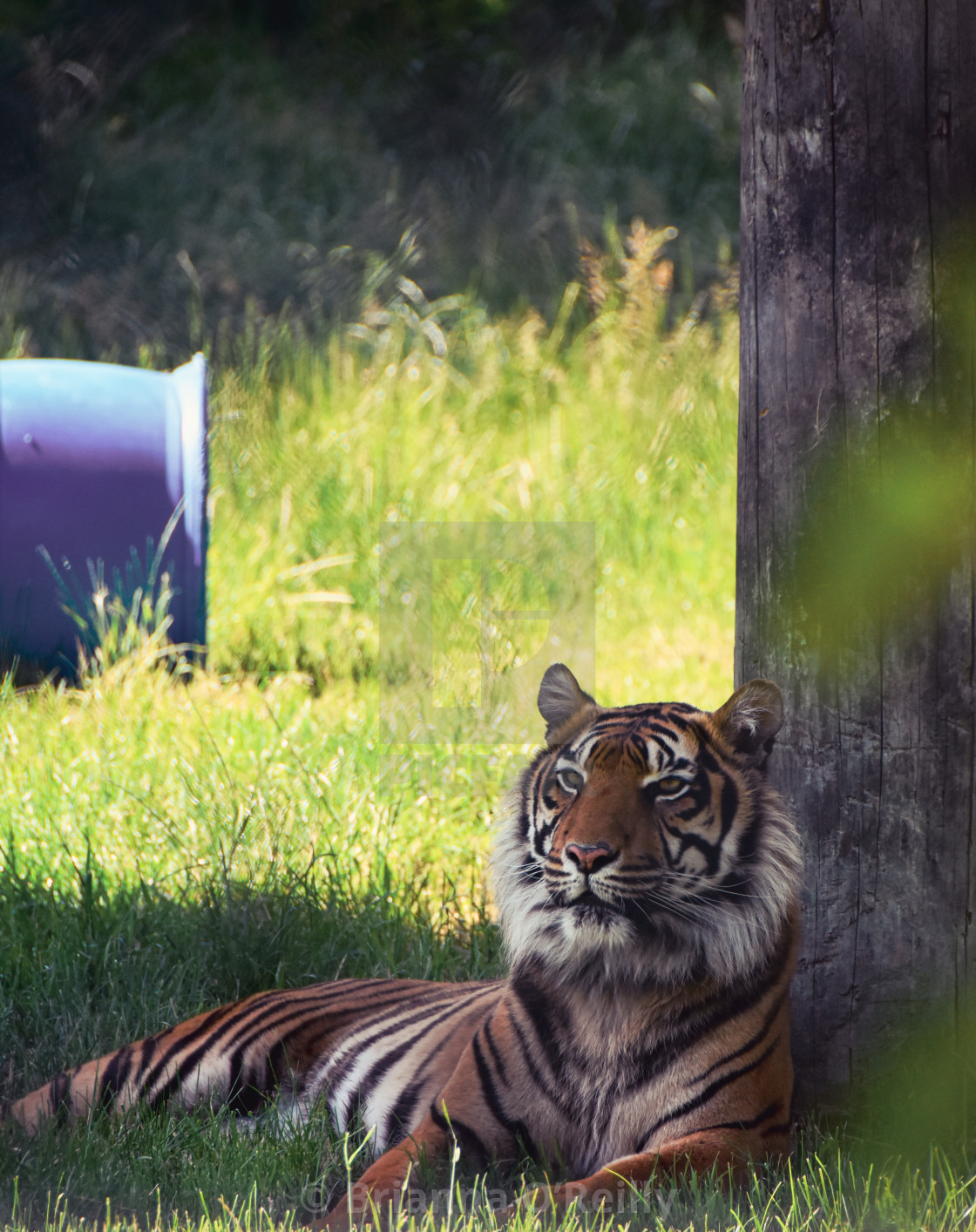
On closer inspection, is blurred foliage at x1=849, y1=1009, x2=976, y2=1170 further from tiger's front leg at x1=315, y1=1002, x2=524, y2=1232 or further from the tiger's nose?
the tiger's nose

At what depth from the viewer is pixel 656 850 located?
7.22ft

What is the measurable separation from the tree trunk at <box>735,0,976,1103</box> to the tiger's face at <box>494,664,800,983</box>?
1.04 ft

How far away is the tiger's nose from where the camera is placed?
215cm

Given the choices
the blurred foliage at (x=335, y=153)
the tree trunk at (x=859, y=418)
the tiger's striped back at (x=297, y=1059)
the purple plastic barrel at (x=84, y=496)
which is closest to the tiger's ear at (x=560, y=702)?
the tree trunk at (x=859, y=418)

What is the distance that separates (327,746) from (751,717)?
2434mm

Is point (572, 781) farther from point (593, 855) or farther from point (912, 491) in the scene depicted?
point (912, 491)

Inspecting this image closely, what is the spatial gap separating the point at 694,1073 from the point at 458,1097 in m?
0.43

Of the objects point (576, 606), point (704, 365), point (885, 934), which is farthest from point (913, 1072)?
point (704, 365)

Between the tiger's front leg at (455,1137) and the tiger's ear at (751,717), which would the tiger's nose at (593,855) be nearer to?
the tiger's ear at (751,717)

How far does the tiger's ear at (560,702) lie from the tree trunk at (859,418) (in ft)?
1.44

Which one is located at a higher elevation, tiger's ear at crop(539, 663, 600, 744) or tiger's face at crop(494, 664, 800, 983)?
tiger's ear at crop(539, 663, 600, 744)

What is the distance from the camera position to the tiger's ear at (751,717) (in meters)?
2.29

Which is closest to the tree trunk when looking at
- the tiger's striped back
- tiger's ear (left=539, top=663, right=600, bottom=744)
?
tiger's ear (left=539, top=663, right=600, bottom=744)

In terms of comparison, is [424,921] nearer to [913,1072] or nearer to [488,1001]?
[488,1001]
